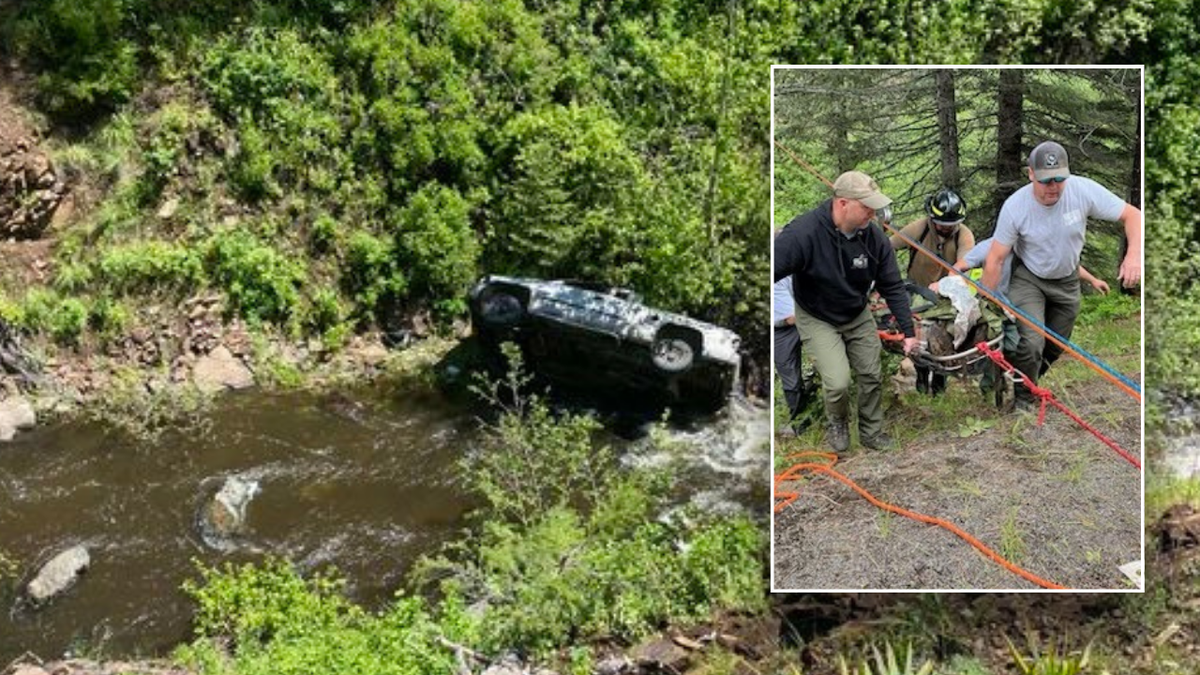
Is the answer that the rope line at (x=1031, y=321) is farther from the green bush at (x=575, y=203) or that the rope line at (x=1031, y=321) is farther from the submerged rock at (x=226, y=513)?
the submerged rock at (x=226, y=513)

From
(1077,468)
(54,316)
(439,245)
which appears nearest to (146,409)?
(54,316)

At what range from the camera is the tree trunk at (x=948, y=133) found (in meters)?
5.35

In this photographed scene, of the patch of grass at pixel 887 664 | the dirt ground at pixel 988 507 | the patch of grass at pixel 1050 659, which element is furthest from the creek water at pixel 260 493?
the dirt ground at pixel 988 507

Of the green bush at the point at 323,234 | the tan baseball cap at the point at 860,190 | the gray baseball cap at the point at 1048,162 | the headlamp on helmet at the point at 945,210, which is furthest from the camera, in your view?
the green bush at the point at 323,234

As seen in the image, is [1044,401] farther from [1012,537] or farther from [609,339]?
[609,339]

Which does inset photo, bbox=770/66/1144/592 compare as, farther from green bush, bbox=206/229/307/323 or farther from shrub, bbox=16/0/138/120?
shrub, bbox=16/0/138/120

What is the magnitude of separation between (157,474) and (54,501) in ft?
2.13

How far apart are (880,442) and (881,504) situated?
275mm

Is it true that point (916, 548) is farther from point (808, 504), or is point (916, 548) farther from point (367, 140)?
point (367, 140)

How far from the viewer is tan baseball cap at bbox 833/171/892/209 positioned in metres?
5.02

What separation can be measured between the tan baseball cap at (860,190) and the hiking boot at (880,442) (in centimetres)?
106

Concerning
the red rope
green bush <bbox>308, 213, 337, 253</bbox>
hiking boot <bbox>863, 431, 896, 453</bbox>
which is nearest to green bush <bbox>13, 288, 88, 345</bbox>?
green bush <bbox>308, 213, 337, 253</bbox>

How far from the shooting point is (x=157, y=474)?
859 centimetres

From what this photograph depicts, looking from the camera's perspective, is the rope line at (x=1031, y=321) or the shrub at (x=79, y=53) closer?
the rope line at (x=1031, y=321)
